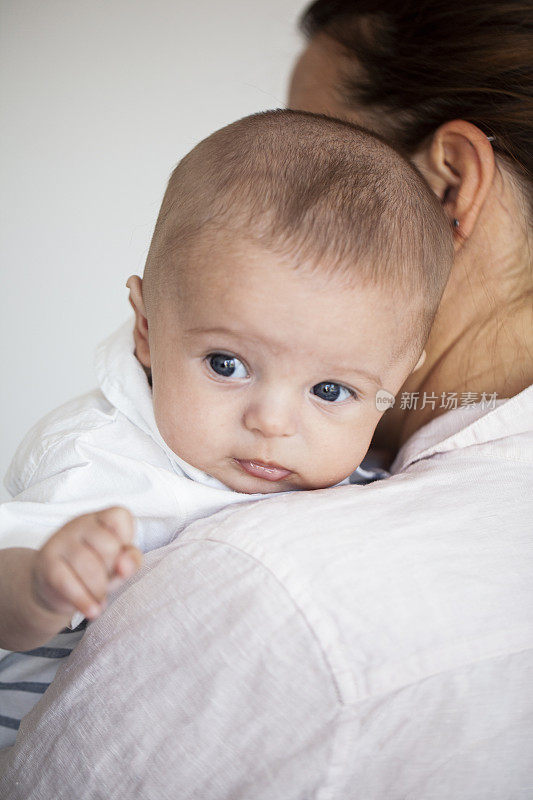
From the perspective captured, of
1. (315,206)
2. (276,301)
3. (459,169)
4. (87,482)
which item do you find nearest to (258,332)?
(276,301)

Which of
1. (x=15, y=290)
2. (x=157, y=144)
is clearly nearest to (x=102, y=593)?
(x=15, y=290)

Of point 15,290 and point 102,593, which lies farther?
point 15,290

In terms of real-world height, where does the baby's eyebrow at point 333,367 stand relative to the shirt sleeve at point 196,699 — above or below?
above

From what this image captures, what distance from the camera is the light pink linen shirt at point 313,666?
63 cm

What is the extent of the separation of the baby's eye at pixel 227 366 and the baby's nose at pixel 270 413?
1.4 inches

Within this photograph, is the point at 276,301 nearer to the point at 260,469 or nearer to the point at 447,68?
the point at 260,469

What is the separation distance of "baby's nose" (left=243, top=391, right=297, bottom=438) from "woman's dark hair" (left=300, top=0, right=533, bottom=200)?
414mm

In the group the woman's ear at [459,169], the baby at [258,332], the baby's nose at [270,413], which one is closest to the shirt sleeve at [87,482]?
the baby at [258,332]

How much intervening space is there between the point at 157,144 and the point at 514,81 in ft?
5.72

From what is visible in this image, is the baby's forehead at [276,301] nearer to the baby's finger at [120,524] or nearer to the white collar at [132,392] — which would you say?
the white collar at [132,392]

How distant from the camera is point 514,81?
3.18 feet

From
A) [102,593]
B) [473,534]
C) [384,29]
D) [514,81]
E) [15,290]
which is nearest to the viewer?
[102,593]

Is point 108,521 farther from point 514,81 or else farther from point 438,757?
point 514,81

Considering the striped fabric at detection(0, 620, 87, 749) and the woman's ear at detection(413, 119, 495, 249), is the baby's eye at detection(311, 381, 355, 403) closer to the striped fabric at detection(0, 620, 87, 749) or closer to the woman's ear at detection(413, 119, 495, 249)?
the woman's ear at detection(413, 119, 495, 249)
